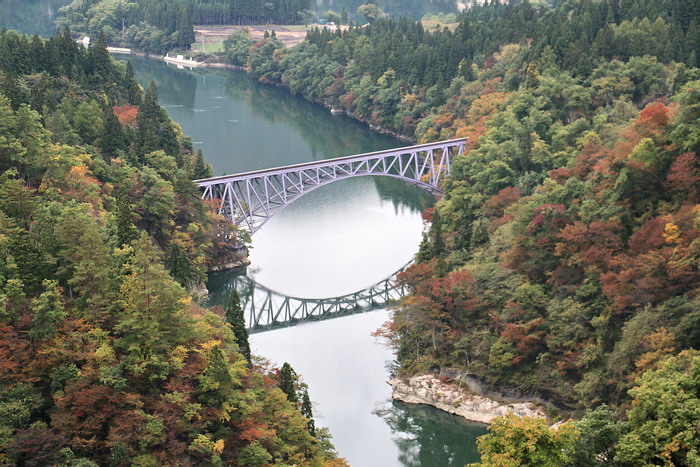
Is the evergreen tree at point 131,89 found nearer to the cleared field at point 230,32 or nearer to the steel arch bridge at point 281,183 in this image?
the steel arch bridge at point 281,183

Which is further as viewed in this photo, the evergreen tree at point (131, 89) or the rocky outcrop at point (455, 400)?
the evergreen tree at point (131, 89)

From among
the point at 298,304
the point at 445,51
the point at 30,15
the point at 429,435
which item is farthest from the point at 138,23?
the point at 429,435

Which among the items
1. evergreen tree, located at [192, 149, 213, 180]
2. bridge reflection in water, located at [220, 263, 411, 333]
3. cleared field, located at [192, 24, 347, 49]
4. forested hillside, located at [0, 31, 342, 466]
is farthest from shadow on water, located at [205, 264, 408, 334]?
cleared field, located at [192, 24, 347, 49]

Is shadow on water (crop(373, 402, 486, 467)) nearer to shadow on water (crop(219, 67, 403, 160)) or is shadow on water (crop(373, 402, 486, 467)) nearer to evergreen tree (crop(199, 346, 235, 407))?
evergreen tree (crop(199, 346, 235, 407))

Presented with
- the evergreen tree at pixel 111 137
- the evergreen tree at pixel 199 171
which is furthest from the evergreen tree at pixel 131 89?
the evergreen tree at pixel 111 137

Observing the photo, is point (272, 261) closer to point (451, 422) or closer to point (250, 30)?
point (451, 422)

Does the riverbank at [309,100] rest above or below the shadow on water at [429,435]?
above

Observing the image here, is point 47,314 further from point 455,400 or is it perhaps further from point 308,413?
point 455,400
